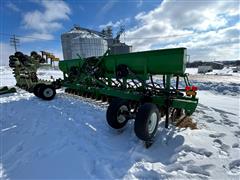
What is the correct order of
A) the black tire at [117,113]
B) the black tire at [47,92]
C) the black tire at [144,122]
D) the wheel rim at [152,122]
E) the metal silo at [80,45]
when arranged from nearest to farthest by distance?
the black tire at [144,122] < the wheel rim at [152,122] < the black tire at [117,113] < the black tire at [47,92] < the metal silo at [80,45]

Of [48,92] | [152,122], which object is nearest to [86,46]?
[48,92]

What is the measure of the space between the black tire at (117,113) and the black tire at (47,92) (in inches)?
176

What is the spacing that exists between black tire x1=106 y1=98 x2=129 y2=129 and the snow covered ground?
0.20 m

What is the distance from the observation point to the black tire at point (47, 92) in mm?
7559

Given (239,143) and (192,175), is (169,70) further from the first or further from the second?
(192,175)

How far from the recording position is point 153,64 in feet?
15.7

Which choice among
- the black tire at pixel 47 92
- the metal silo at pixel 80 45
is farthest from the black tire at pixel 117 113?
the metal silo at pixel 80 45

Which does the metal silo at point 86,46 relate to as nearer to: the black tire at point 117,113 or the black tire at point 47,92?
the black tire at point 47,92

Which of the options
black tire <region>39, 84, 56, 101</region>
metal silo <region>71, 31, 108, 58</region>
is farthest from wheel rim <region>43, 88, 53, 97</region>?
metal silo <region>71, 31, 108, 58</region>

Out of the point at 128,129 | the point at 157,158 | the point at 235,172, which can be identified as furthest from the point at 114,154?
the point at 235,172

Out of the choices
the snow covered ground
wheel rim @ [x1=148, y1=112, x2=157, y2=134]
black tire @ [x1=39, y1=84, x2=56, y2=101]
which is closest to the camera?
the snow covered ground

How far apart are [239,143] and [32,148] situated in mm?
4064

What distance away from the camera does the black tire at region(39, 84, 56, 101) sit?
7559mm

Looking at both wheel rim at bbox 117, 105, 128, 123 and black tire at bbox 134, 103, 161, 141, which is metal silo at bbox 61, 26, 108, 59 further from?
black tire at bbox 134, 103, 161, 141
